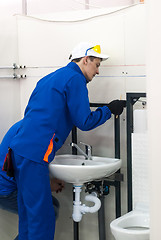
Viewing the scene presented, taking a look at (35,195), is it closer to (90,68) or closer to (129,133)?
(129,133)

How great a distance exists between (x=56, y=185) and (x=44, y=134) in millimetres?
614

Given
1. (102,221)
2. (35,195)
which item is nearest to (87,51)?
(35,195)

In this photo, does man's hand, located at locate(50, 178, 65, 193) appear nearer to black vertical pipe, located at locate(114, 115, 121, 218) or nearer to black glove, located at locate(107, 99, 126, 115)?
black vertical pipe, located at locate(114, 115, 121, 218)

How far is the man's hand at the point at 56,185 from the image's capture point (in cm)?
251

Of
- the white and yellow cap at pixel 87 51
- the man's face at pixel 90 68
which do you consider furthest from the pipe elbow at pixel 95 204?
the white and yellow cap at pixel 87 51

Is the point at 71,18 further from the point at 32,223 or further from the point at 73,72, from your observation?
the point at 32,223

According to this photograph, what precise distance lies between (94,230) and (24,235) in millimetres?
585

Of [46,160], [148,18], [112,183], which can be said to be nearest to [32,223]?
[46,160]

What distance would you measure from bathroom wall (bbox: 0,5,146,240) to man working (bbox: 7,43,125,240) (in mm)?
306

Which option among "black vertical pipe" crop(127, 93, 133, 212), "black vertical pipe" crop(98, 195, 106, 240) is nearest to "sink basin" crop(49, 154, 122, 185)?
A: "black vertical pipe" crop(127, 93, 133, 212)

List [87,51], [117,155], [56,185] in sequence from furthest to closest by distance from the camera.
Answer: [56,185] < [117,155] < [87,51]

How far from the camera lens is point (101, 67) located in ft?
7.89

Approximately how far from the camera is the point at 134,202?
88.0 inches

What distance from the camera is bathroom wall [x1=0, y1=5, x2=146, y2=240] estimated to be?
7.51 feet
